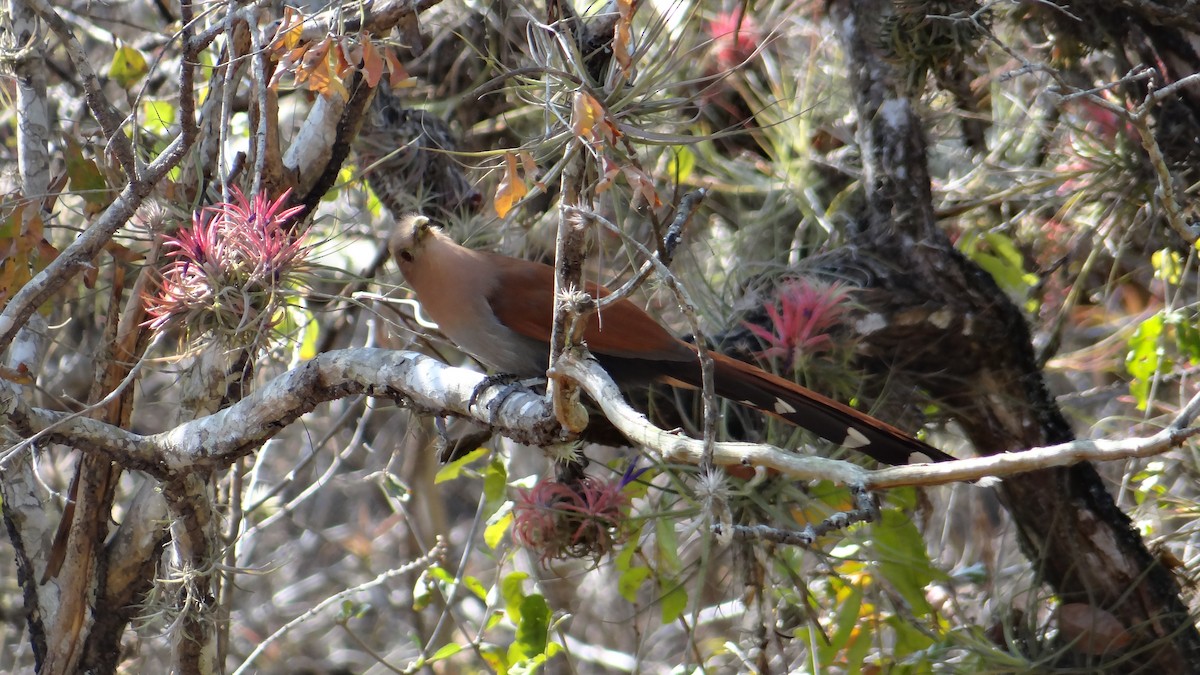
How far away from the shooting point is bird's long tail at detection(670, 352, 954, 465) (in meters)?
2.57

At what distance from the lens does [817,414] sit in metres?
2.66

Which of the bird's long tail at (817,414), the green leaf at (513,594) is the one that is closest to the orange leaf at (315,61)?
the bird's long tail at (817,414)

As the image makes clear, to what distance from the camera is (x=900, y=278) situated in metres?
3.13

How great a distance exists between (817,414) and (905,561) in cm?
51

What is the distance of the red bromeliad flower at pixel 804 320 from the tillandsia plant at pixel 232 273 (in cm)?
129

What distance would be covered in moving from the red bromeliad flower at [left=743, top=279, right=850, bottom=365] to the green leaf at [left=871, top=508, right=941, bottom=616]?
511 millimetres

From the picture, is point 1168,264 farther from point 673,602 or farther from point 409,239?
point 409,239

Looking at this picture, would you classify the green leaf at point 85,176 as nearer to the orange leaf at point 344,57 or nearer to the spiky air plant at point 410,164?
the orange leaf at point 344,57

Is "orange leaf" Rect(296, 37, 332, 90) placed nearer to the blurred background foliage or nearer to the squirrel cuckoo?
the blurred background foliage

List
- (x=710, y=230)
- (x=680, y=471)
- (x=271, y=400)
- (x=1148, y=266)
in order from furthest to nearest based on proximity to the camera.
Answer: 1. (x=710, y=230)
2. (x=1148, y=266)
3. (x=680, y=471)
4. (x=271, y=400)

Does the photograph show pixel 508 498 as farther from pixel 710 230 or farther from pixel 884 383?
pixel 710 230

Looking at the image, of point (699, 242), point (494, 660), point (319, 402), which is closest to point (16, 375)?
point (319, 402)

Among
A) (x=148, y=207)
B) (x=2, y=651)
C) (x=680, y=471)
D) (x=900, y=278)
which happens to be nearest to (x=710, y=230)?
(x=900, y=278)

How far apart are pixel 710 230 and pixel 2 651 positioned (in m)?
3.49
